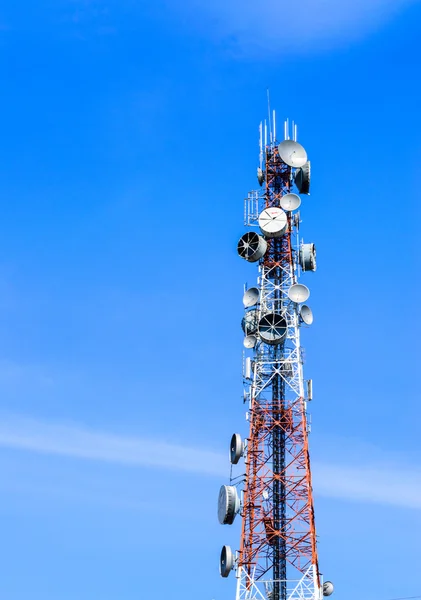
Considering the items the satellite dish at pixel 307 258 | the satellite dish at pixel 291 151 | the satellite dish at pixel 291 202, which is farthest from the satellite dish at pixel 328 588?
the satellite dish at pixel 291 151

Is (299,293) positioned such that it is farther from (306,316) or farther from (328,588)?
(328,588)

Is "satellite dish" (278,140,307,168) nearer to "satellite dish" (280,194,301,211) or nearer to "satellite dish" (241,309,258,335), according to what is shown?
"satellite dish" (280,194,301,211)

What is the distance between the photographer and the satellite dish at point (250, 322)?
230ft

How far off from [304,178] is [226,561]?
1104 inches

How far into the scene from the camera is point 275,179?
7350 centimetres

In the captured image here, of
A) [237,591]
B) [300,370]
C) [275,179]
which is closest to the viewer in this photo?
[237,591]

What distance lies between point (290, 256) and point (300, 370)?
8915 mm

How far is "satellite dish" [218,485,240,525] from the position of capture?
62906mm

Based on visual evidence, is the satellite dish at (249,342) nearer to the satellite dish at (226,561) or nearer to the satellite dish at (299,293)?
the satellite dish at (299,293)

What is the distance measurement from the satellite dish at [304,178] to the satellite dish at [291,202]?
1135 millimetres

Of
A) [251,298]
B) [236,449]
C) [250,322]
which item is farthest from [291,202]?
[236,449]

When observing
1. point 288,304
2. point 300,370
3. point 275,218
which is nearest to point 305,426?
point 300,370

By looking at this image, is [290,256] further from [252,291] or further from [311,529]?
[311,529]

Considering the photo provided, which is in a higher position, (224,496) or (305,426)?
(305,426)
